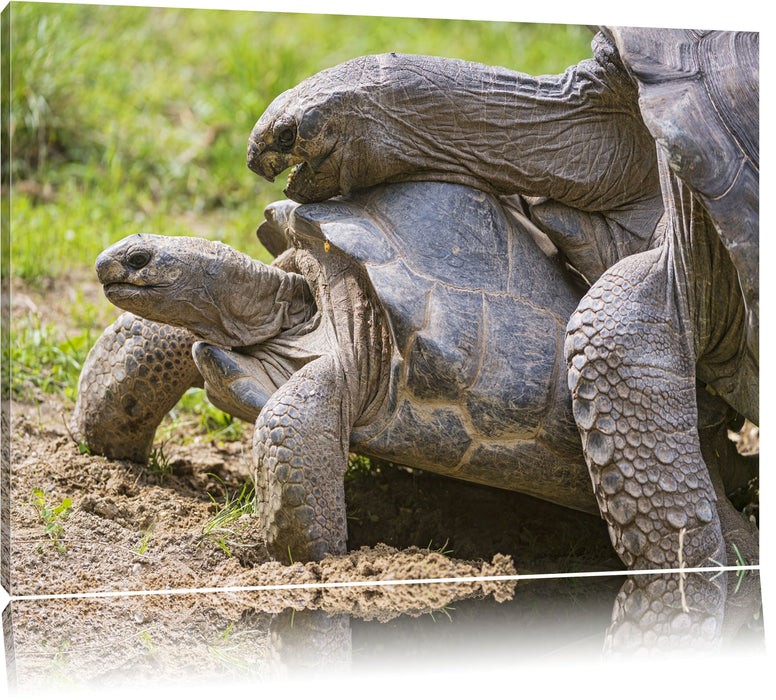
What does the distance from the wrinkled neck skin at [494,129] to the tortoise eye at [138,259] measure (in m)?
0.56

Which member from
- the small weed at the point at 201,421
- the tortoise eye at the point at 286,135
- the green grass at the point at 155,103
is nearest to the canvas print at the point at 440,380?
the tortoise eye at the point at 286,135

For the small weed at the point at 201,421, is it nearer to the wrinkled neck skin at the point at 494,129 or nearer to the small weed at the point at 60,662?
the wrinkled neck skin at the point at 494,129

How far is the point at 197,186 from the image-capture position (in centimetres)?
554

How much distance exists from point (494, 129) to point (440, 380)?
28.0 inches

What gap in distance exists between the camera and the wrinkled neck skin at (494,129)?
2777mm

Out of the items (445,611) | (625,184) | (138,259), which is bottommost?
(445,611)

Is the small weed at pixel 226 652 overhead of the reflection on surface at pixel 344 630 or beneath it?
overhead

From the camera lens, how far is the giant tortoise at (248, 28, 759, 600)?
2.49 m

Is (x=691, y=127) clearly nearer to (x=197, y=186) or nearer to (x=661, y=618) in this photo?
(x=661, y=618)

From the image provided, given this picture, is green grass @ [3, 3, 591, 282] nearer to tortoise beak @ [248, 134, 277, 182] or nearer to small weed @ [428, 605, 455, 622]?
tortoise beak @ [248, 134, 277, 182]

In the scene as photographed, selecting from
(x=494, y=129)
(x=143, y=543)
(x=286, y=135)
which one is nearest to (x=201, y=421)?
(x=143, y=543)

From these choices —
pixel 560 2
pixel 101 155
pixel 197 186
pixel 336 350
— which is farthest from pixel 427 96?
pixel 101 155

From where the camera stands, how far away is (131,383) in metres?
3.13

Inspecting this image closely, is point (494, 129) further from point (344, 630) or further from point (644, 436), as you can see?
point (344, 630)
